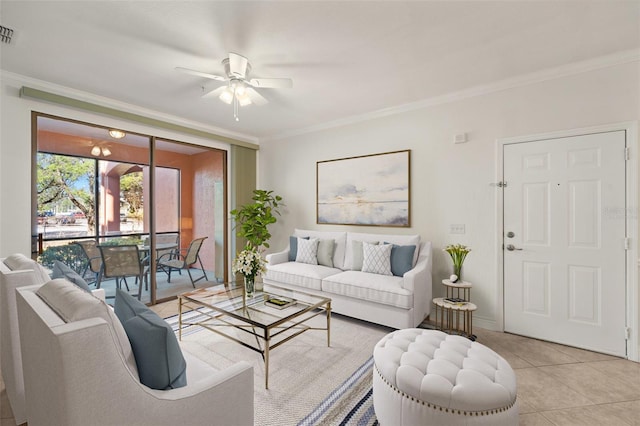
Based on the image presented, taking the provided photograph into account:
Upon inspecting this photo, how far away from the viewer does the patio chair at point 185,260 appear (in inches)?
162

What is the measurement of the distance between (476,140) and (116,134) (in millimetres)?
4379

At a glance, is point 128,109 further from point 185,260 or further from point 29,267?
point 29,267

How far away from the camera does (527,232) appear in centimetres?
296

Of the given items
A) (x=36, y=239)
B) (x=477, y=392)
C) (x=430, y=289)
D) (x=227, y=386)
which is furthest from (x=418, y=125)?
(x=36, y=239)

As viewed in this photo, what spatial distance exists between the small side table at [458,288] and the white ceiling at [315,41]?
212 centimetres

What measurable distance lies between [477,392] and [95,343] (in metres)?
1.60

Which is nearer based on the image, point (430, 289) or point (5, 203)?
point (5, 203)

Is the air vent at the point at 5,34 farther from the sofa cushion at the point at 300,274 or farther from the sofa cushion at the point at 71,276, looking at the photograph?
the sofa cushion at the point at 300,274

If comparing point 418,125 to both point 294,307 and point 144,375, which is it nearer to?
point 294,307

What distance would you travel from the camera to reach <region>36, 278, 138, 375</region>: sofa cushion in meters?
0.99

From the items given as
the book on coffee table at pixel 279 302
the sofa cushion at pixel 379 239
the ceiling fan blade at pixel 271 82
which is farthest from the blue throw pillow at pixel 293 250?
the ceiling fan blade at pixel 271 82

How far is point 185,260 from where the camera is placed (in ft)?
14.1

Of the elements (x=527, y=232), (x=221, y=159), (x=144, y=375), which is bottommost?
(x=144, y=375)

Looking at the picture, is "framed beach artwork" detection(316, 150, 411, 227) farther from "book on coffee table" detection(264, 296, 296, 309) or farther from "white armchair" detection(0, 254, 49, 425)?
"white armchair" detection(0, 254, 49, 425)
